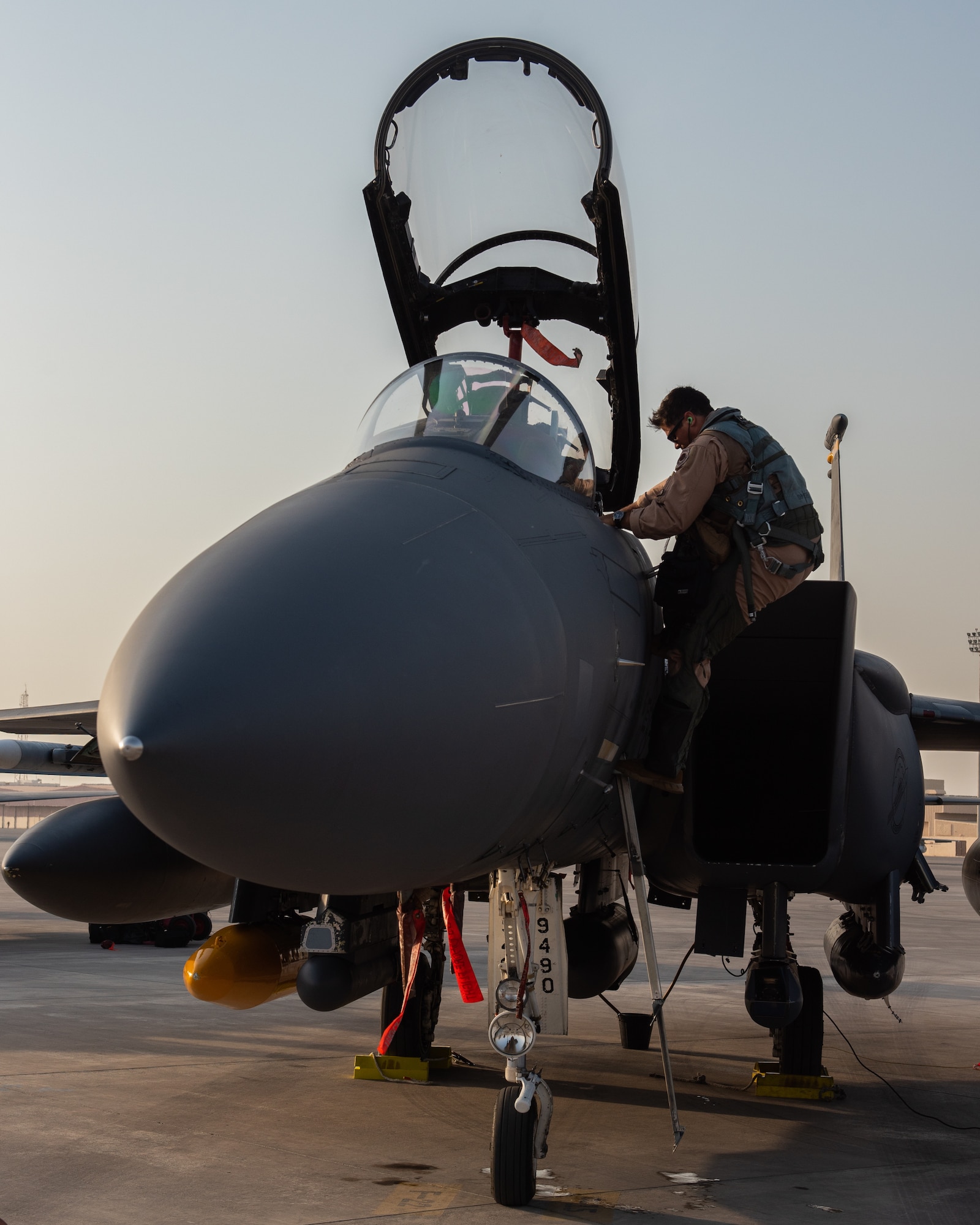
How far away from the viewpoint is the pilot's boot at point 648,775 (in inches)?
167

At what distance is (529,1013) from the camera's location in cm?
421

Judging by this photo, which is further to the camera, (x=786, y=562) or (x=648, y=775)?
(x=786, y=562)

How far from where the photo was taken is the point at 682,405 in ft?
16.0

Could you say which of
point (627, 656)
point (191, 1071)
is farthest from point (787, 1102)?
point (627, 656)

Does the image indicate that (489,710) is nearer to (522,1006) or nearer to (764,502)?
(522,1006)

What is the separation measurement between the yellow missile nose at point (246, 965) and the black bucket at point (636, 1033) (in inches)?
139

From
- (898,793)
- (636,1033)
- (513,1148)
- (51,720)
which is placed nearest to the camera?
(513,1148)

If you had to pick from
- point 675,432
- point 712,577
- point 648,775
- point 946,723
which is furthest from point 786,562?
point 946,723

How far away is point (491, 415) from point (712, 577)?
0.97 meters

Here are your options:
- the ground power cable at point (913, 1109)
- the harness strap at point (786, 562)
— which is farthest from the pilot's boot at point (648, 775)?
the ground power cable at point (913, 1109)

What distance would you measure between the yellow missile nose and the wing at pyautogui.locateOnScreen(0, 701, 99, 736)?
3696 millimetres

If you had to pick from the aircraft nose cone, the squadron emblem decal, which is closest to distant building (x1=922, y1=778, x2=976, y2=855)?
the squadron emblem decal

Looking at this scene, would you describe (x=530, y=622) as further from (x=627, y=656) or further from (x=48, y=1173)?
(x=48, y=1173)

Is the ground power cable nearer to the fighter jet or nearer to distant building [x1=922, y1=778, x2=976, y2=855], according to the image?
the fighter jet
